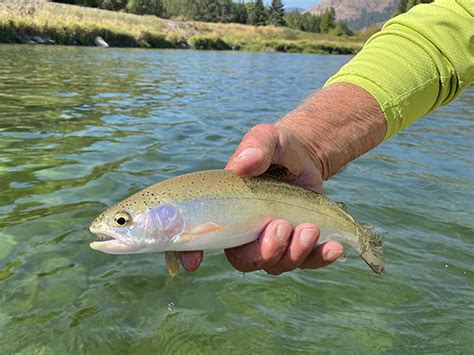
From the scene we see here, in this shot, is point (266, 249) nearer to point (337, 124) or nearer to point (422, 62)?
point (337, 124)

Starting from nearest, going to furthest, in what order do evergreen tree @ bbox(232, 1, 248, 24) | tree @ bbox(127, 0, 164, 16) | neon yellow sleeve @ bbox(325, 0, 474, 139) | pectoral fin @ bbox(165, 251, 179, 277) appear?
pectoral fin @ bbox(165, 251, 179, 277), neon yellow sleeve @ bbox(325, 0, 474, 139), tree @ bbox(127, 0, 164, 16), evergreen tree @ bbox(232, 1, 248, 24)

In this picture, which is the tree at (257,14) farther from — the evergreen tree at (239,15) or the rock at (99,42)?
the rock at (99,42)

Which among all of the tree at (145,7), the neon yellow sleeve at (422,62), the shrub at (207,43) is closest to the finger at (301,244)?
the neon yellow sleeve at (422,62)

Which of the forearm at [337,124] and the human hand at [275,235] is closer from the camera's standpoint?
the human hand at [275,235]

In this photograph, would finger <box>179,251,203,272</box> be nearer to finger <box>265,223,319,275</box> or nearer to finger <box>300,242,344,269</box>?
finger <box>265,223,319,275</box>

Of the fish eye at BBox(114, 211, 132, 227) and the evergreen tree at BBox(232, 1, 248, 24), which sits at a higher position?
the evergreen tree at BBox(232, 1, 248, 24)

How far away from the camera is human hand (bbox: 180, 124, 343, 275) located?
2.21 m

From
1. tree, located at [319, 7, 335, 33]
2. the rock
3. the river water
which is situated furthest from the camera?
tree, located at [319, 7, 335, 33]

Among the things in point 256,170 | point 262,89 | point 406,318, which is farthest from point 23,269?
point 262,89

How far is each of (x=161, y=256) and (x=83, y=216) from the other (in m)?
1.13

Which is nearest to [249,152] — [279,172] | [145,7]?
[279,172]

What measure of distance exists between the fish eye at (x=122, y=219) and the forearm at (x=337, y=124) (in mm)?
1103

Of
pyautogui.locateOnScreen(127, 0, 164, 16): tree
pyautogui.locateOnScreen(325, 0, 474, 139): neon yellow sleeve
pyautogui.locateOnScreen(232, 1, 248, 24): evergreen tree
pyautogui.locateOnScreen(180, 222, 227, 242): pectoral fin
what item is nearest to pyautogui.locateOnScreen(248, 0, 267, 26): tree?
pyautogui.locateOnScreen(232, 1, 248, 24): evergreen tree

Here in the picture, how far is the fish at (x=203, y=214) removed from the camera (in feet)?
6.93
